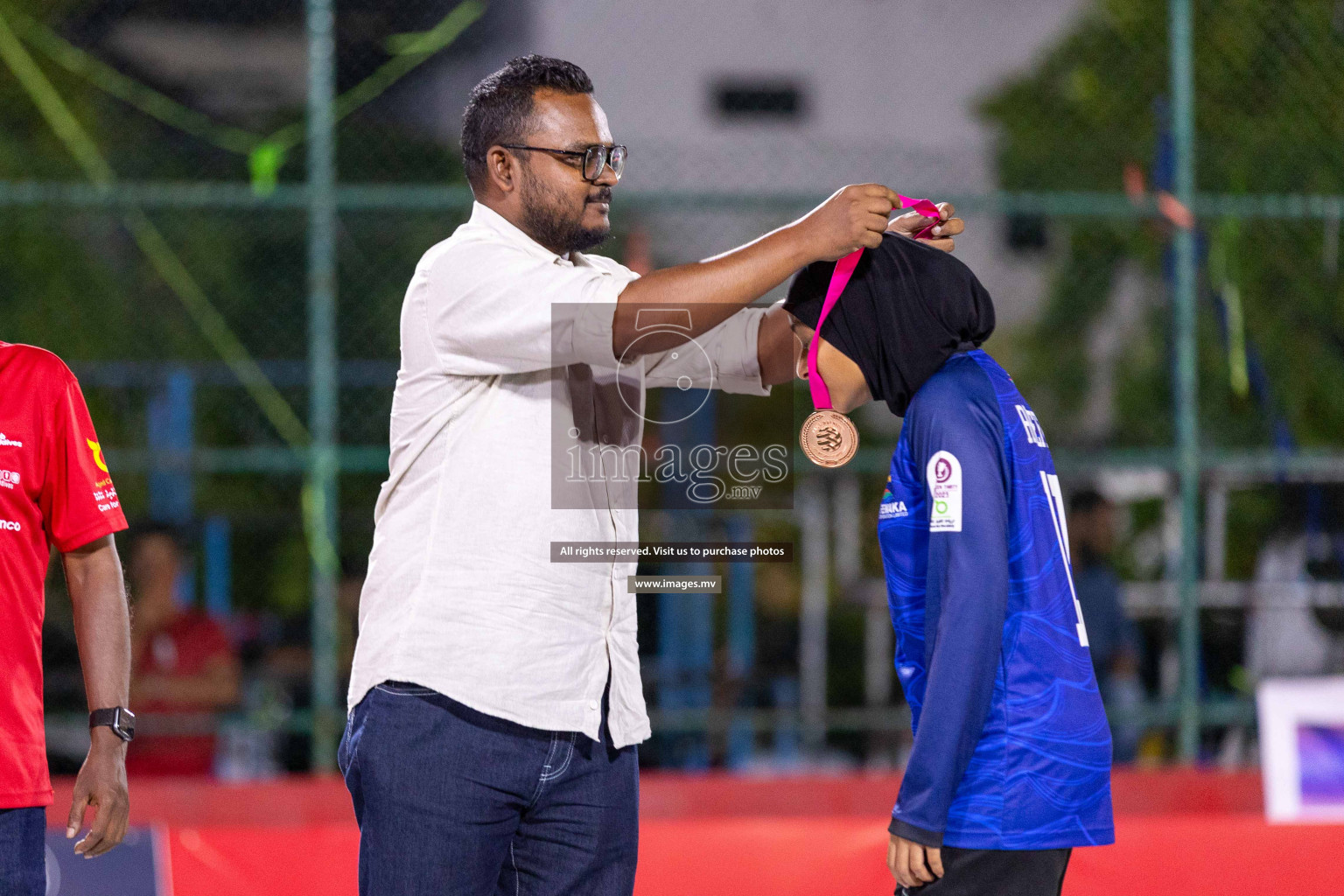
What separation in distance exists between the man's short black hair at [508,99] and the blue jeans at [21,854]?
1.26 m

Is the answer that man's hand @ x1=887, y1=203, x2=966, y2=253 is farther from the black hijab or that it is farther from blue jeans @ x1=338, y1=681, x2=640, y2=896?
blue jeans @ x1=338, y1=681, x2=640, y2=896

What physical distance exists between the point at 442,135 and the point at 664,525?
9.56 metres

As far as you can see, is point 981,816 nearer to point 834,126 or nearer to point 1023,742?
point 1023,742

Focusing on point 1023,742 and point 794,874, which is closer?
point 1023,742

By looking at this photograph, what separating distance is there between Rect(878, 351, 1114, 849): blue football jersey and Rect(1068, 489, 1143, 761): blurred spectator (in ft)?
14.7

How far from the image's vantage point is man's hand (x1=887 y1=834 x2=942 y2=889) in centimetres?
199

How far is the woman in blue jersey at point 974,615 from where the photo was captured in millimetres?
1979

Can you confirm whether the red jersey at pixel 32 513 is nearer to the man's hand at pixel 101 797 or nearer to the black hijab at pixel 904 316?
the man's hand at pixel 101 797

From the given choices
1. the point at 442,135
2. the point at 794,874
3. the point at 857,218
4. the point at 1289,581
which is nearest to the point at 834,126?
the point at 442,135

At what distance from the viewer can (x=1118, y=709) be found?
17.2ft

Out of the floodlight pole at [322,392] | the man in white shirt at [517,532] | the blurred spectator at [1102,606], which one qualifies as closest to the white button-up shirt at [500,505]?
the man in white shirt at [517,532]

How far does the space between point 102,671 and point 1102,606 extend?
5.14 meters

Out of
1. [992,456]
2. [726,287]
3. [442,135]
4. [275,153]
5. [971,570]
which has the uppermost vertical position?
[442,135]

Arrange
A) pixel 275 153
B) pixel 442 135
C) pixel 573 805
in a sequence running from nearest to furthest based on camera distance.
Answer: pixel 573 805, pixel 275 153, pixel 442 135
